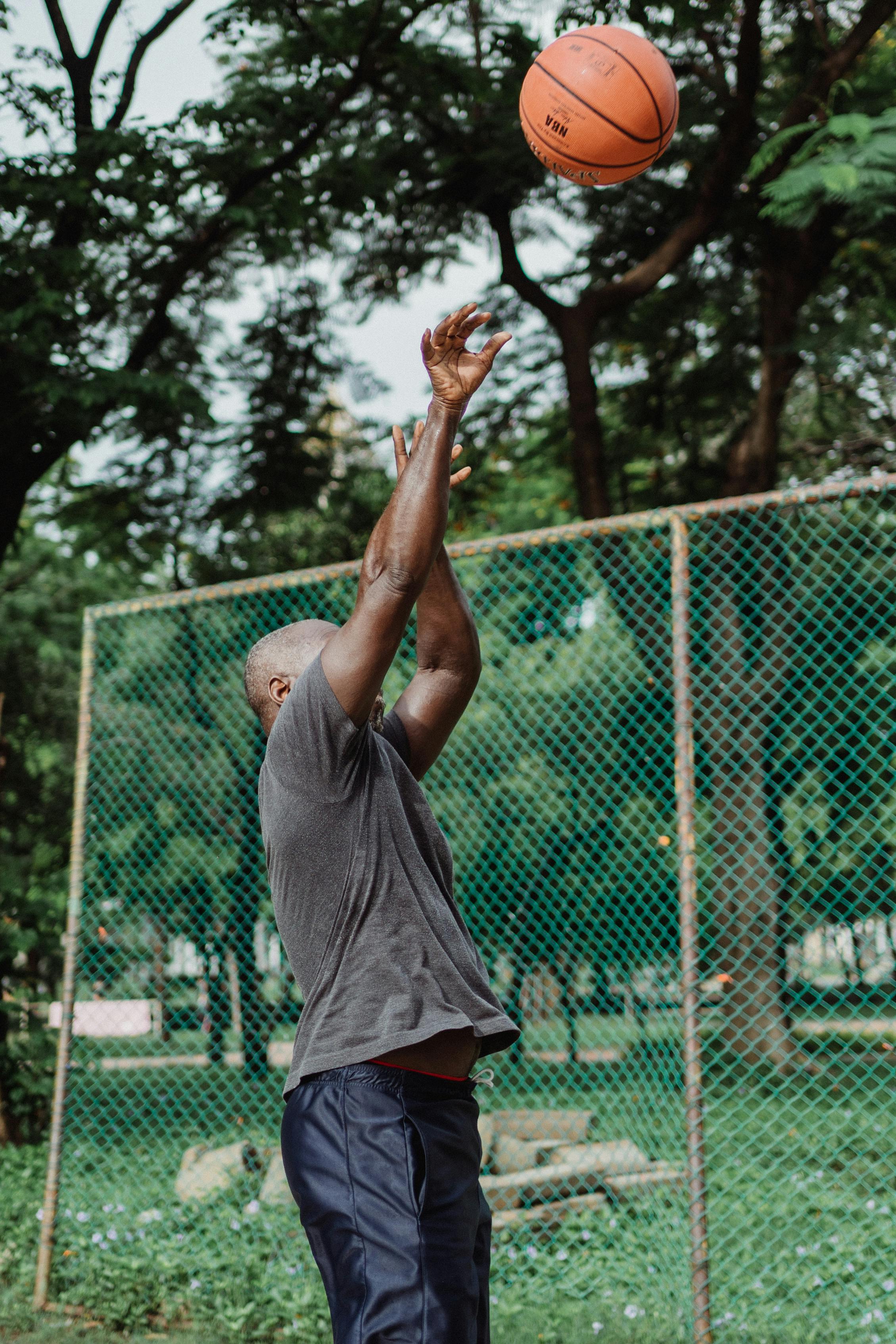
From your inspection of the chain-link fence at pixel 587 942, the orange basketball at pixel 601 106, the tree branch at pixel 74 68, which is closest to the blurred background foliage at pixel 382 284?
the tree branch at pixel 74 68

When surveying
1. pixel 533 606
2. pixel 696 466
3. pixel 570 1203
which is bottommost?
pixel 570 1203

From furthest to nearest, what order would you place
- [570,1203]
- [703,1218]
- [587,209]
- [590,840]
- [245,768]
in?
[587,209], [590,840], [245,768], [570,1203], [703,1218]

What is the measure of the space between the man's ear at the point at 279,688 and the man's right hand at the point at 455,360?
646 millimetres

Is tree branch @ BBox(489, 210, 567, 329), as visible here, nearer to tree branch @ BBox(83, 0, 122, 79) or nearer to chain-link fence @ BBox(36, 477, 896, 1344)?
chain-link fence @ BBox(36, 477, 896, 1344)

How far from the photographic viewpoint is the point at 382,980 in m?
2.13

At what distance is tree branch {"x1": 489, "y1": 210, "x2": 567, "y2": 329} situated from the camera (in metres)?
8.79

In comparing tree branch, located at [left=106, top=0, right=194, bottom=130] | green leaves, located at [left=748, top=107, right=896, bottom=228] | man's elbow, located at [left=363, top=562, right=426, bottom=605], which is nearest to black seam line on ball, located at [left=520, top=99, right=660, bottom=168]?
man's elbow, located at [left=363, top=562, right=426, bottom=605]

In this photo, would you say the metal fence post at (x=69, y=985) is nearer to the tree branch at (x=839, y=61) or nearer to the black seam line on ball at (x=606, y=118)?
the black seam line on ball at (x=606, y=118)

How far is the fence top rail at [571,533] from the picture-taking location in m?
4.10

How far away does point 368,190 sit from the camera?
26.1 feet

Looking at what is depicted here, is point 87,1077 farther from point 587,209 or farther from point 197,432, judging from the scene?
point 587,209

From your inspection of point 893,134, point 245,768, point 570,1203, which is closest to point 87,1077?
point 245,768

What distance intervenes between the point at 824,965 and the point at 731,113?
5613 mm

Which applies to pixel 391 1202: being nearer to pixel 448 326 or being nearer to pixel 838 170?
pixel 448 326
